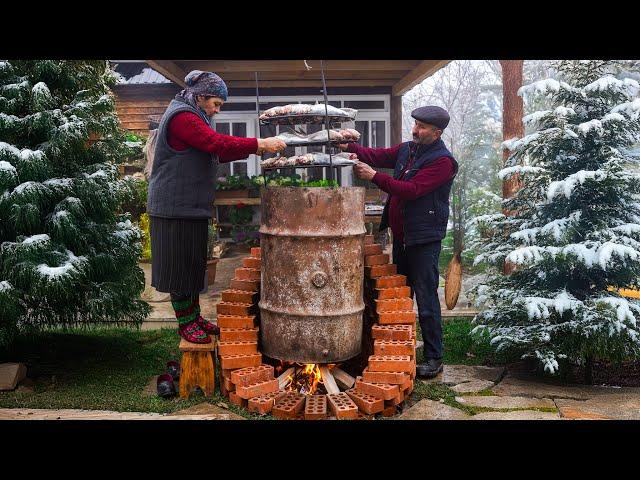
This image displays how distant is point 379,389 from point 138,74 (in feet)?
28.1

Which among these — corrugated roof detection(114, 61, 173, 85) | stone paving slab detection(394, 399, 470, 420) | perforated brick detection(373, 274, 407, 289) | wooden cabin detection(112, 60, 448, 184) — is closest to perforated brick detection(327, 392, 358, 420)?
stone paving slab detection(394, 399, 470, 420)

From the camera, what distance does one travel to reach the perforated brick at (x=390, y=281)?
3895 millimetres

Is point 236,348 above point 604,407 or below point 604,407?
above

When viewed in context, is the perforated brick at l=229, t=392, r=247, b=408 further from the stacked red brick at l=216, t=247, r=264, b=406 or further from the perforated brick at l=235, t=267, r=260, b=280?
the perforated brick at l=235, t=267, r=260, b=280

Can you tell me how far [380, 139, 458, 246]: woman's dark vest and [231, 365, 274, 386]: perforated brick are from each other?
51.7 inches

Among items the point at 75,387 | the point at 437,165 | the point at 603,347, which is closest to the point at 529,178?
the point at 437,165

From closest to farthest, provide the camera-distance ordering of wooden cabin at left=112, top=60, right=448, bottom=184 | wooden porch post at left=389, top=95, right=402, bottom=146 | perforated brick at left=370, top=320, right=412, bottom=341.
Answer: perforated brick at left=370, top=320, right=412, bottom=341 < wooden cabin at left=112, top=60, right=448, bottom=184 < wooden porch post at left=389, top=95, right=402, bottom=146

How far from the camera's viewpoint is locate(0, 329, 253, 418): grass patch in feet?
11.4

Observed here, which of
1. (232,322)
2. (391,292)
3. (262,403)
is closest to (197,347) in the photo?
(232,322)

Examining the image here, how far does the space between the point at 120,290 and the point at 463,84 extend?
64.4ft

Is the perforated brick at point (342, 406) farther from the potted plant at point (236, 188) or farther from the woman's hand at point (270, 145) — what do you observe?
the potted plant at point (236, 188)

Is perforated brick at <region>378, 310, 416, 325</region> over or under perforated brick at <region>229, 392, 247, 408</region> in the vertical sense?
over

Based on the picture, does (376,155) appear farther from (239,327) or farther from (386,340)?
(239,327)

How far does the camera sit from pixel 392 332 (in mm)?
3611
